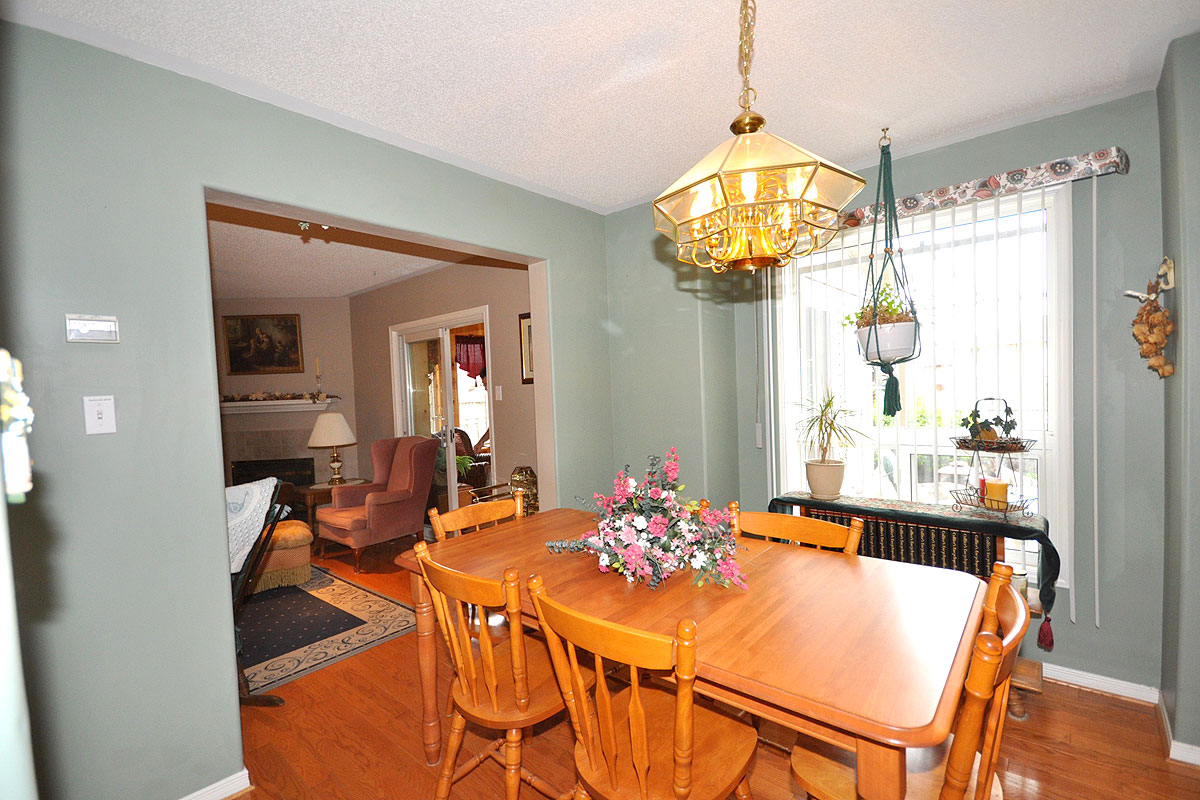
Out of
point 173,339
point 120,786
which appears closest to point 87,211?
point 173,339

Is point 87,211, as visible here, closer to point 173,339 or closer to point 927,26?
point 173,339

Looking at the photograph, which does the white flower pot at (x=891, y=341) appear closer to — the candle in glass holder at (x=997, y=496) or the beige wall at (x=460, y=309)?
the candle in glass holder at (x=997, y=496)

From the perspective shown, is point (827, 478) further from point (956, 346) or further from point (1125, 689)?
point (1125, 689)

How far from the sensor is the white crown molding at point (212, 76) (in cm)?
167

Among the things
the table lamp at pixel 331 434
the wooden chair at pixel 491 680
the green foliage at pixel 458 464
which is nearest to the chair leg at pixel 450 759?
the wooden chair at pixel 491 680

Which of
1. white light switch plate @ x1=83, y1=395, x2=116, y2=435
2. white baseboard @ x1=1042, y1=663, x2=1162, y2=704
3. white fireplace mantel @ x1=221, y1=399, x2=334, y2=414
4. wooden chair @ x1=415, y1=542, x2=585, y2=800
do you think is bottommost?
white baseboard @ x1=1042, y1=663, x2=1162, y2=704

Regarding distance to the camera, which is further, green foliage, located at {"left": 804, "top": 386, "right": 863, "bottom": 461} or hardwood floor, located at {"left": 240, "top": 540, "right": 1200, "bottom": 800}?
green foliage, located at {"left": 804, "top": 386, "right": 863, "bottom": 461}

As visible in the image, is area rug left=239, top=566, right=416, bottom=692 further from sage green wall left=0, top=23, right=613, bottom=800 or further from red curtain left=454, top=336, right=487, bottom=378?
red curtain left=454, top=336, right=487, bottom=378

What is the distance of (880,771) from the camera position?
98 cm

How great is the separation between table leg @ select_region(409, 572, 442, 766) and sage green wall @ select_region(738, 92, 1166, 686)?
2.85m

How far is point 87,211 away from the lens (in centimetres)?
175

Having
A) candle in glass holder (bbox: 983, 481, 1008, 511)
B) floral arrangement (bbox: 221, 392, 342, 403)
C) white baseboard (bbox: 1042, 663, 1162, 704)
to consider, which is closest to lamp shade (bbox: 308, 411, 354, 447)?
floral arrangement (bbox: 221, 392, 342, 403)

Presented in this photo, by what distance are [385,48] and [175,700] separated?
94.5 inches

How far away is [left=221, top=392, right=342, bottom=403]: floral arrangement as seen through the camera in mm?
6164
